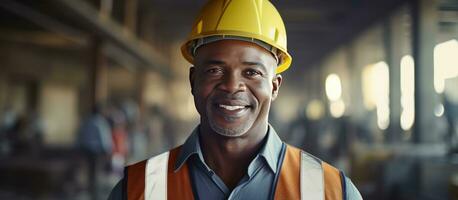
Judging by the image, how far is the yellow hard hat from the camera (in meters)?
1.71

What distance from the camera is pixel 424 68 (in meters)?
8.20

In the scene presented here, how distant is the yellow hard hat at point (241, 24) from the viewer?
67.4 inches

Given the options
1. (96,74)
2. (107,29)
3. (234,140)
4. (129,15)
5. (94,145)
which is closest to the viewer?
(234,140)

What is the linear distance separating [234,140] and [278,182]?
8.5 inches

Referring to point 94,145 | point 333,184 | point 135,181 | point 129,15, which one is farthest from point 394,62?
point 135,181

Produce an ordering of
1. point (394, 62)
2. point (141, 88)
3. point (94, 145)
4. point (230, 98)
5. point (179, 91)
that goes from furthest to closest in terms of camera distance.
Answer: point (179, 91) < point (141, 88) < point (394, 62) < point (94, 145) < point (230, 98)

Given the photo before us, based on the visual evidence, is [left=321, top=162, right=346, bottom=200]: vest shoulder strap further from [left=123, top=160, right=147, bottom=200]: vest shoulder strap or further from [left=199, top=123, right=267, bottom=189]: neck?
[left=123, top=160, right=147, bottom=200]: vest shoulder strap

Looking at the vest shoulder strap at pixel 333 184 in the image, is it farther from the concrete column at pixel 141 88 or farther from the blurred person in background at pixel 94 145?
the concrete column at pixel 141 88

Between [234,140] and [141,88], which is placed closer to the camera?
[234,140]

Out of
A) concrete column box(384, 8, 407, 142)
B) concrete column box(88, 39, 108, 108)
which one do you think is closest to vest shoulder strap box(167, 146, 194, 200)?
concrete column box(88, 39, 108, 108)

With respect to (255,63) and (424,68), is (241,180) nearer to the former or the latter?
(255,63)

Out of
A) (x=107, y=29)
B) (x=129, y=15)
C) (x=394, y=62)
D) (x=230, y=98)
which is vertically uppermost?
(x=129, y=15)

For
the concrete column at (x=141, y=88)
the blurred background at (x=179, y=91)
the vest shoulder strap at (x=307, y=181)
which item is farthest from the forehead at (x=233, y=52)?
the concrete column at (x=141, y=88)

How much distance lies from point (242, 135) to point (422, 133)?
7.43 metres
